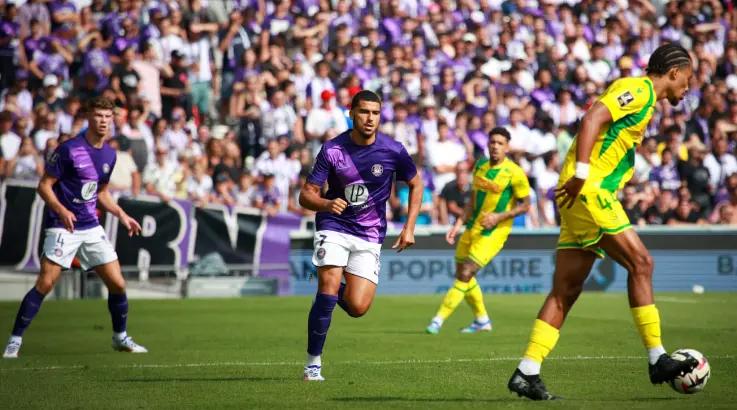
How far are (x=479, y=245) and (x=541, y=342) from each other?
742 centimetres

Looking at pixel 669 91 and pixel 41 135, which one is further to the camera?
pixel 41 135

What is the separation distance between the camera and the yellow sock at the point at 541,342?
27.2ft

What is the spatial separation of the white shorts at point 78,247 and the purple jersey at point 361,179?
3611 millimetres

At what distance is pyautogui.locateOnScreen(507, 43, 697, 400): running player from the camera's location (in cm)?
827

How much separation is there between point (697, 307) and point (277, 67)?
10284 millimetres

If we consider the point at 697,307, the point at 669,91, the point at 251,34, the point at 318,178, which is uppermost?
the point at 251,34

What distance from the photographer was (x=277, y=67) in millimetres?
24828

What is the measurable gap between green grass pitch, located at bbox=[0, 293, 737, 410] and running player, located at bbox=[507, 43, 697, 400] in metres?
0.33

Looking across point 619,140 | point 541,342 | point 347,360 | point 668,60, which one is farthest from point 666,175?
point 541,342

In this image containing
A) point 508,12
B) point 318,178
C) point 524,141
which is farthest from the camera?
point 508,12

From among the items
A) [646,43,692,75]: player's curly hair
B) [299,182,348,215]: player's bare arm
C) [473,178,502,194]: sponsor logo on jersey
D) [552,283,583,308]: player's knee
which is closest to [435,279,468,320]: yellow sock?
[473,178,502,194]: sponsor logo on jersey

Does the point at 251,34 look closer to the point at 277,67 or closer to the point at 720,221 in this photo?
the point at 277,67

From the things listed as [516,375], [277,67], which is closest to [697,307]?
[277,67]

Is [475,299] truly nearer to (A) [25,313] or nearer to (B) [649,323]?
(A) [25,313]
